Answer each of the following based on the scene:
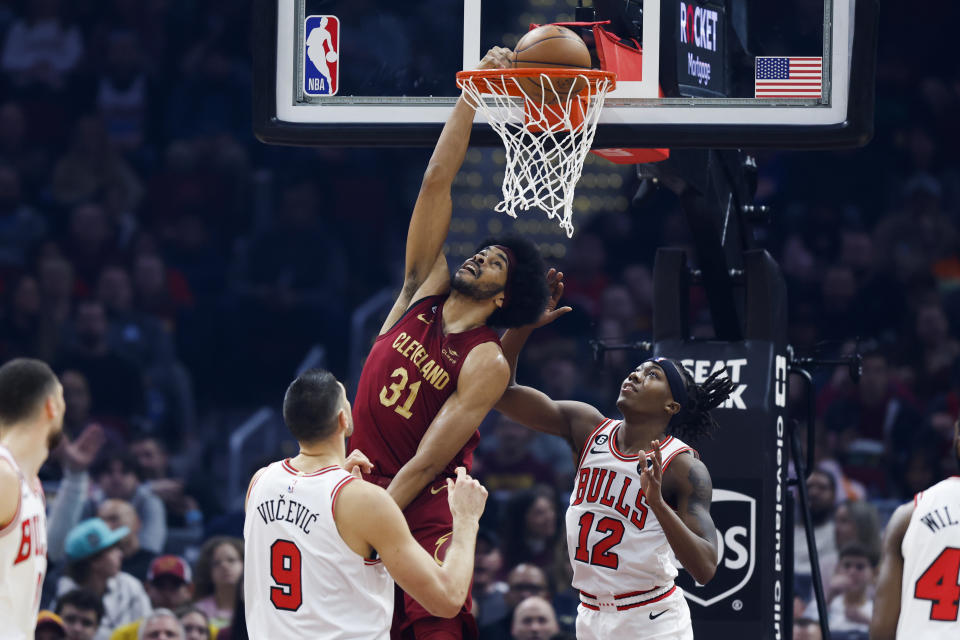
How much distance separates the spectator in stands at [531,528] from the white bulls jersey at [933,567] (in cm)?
386

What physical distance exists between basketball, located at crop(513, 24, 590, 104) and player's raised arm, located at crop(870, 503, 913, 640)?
6.49 feet

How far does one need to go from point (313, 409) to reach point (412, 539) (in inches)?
20.1

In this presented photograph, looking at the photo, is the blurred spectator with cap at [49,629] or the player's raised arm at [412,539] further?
the blurred spectator with cap at [49,629]

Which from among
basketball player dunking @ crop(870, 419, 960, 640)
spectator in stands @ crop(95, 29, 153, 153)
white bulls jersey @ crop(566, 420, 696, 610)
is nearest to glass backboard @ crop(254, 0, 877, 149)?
white bulls jersey @ crop(566, 420, 696, 610)

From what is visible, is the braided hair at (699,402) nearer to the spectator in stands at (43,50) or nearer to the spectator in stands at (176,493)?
the spectator in stands at (176,493)

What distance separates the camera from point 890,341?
35.2ft

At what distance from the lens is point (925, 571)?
498cm

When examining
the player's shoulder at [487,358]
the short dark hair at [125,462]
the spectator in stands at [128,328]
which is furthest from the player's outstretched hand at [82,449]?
the player's shoulder at [487,358]

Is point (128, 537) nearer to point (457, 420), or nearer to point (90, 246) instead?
point (90, 246)

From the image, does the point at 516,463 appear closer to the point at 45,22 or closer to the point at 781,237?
the point at 781,237

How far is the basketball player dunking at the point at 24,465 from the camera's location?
4.42 metres

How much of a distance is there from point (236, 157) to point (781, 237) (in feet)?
14.9

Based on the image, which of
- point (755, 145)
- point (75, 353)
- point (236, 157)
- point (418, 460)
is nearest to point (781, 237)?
point (236, 157)

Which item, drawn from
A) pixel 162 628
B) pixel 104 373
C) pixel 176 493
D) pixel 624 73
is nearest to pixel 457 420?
pixel 624 73
